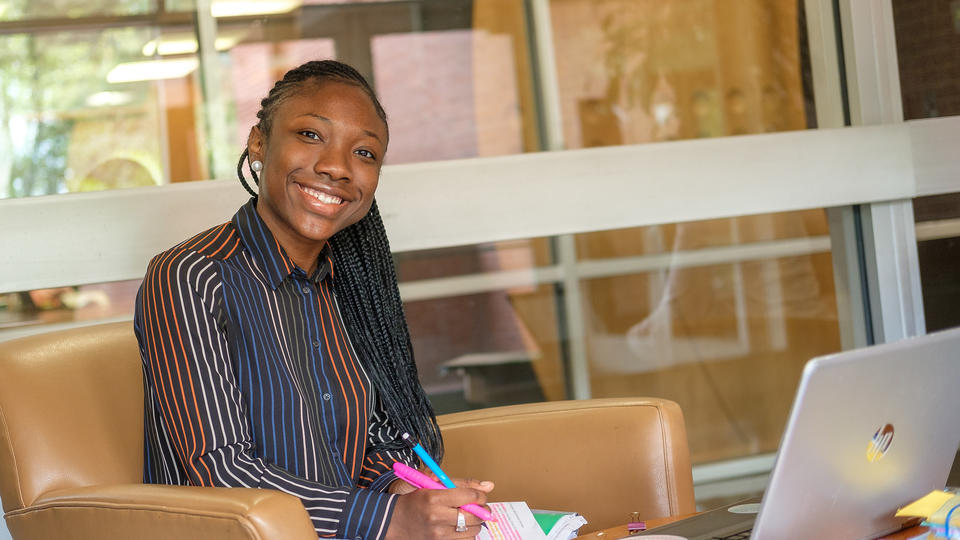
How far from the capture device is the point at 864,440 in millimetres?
1093

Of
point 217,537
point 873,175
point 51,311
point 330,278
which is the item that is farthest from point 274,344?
point 873,175

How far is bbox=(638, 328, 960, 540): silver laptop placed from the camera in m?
1.02

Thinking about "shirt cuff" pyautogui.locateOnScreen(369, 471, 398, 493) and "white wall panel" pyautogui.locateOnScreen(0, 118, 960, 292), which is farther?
"white wall panel" pyautogui.locateOnScreen(0, 118, 960, 292)

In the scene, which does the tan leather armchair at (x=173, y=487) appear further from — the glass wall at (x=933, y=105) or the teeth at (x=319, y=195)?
the glass wall at (x=933, y=105)

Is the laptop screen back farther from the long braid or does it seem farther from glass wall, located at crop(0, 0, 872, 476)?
glass wall, located at crop(0, 0, 872, 476)

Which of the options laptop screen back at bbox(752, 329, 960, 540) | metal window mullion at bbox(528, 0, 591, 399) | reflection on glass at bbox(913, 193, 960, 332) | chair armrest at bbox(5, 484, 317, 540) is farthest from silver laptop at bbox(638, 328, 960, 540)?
metal window mullion at bbox(528, 0, 591, 399)

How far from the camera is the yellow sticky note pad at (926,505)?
1.20 m

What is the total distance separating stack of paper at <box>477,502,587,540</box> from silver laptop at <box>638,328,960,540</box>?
1.26 ft

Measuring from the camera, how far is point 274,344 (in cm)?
159

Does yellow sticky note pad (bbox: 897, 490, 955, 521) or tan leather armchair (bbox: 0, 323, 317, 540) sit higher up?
tan leather armchair (bbox: 0, 323, 317, 540)

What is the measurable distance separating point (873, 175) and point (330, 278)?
178cm

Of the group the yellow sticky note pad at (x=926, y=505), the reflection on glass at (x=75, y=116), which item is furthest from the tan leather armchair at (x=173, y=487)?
the reflection on glass at (x=75, y=116)

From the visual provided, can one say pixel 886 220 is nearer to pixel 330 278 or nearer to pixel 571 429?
pixel 571 429

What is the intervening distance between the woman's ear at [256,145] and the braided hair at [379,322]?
0.04m
